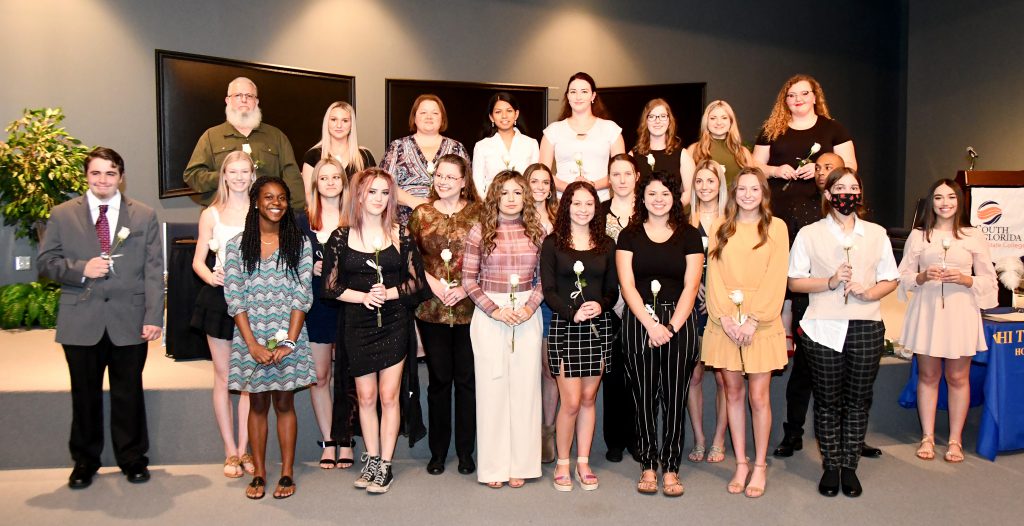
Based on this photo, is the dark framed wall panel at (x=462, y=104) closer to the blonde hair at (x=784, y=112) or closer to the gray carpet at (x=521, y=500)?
the blonde hair at (x=784, y=112)

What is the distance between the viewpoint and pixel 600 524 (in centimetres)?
364

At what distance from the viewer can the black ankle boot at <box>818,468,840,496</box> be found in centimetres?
399

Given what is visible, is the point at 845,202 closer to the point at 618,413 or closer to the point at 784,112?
the point at 784,112

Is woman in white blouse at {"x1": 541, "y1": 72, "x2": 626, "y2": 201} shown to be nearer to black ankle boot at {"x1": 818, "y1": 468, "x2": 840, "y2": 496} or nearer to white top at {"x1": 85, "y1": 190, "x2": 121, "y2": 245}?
black ankle boot at {"x1": 818, "y1": 468, "x2": 840, "y2": 496}

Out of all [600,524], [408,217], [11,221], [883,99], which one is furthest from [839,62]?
[11,221]

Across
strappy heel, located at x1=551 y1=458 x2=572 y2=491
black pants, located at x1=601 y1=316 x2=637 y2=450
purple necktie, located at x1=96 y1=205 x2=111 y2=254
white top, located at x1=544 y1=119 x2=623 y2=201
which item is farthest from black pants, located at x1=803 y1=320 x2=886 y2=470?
purple necktie, located at x1=96 y1=205 x2=111 y2=254

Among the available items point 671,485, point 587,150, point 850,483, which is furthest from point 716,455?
point 587,150

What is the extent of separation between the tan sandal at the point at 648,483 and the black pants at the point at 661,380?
31mm

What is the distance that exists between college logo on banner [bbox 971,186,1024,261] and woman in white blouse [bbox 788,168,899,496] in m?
2.41

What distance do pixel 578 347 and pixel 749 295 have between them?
854mm

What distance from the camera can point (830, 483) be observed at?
400 cm

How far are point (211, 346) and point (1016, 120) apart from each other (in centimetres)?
830

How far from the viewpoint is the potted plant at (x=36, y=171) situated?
5.99m

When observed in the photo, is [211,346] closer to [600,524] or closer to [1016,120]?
[600,524]
